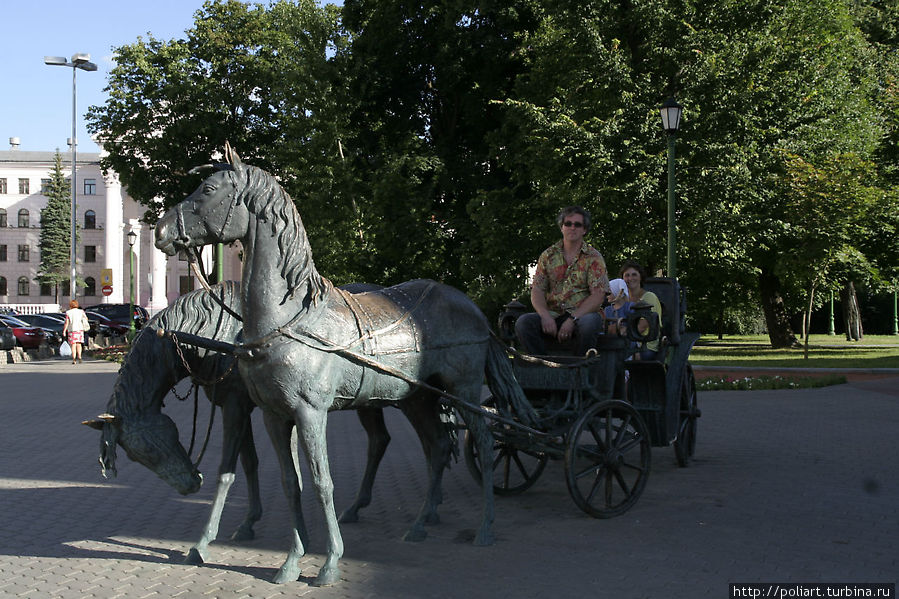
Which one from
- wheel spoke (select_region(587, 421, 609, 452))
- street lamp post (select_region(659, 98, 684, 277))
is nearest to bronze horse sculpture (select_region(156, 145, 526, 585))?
wheel spoke (select_region(587, 421, 609, 452))

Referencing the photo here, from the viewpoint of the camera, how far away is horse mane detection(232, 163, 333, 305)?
5.20m

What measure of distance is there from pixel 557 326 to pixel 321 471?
2861 millimetres

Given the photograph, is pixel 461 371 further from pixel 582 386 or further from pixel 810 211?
pixel 810 211

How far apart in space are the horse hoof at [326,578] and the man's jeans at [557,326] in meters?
2.84

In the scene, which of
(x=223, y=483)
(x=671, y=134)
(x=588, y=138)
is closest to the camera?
(x=223, y=483)

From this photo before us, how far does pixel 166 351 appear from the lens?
19.6ft

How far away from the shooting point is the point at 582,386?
7.04m

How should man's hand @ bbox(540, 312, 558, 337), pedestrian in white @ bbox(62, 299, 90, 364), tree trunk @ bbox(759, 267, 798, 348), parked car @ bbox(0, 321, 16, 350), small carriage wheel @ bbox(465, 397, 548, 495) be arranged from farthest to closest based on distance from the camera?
1. parked car @ bbox(0, 321, 16, 350)
2. tree trunk @ bbox(759, 267, 798, 348)
3. pedestrian in white @ bbox(62, 299, 90, 364)
4. small carriage wheel @ bbox(465, 397, 548, 495)
5. man's hand @ bbox(540, 312, 558, 337)

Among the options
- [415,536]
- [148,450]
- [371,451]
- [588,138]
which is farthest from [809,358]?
[148,450]

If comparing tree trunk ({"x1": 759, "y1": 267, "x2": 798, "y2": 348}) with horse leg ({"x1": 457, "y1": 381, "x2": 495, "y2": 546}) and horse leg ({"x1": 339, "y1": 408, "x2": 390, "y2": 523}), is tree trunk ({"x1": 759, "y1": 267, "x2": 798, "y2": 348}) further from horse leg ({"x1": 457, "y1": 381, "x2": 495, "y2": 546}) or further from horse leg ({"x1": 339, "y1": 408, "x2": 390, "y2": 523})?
horse leg ({"x1": 457, "y1": 381, "x2": 495, "y2": 546})

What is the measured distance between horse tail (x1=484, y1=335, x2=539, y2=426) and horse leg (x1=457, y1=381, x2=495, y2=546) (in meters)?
0.30

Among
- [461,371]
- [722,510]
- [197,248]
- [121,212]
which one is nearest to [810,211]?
[722,510]

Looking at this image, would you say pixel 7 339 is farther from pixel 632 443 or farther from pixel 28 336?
pixel 632 443

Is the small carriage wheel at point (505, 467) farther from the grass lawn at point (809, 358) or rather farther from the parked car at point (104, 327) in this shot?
the parked car at point (104, 327)
